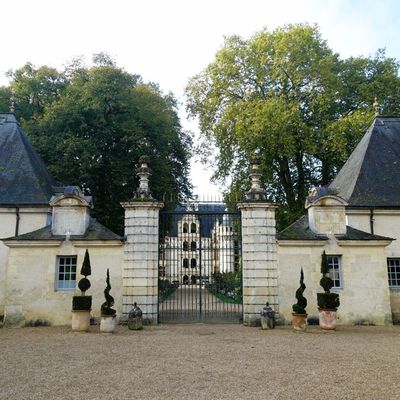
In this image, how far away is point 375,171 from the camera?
1591cm

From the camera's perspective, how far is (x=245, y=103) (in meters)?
22.0

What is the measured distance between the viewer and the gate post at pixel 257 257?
12094 millimetres

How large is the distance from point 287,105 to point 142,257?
12.2 m

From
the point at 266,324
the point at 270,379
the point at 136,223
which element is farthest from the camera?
the point at 136,223

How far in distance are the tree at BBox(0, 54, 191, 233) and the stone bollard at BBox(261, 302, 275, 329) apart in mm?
9946

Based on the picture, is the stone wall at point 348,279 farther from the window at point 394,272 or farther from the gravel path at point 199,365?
the window at point 394,272

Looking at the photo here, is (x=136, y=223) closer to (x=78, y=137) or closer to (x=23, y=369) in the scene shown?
(x=23, y=369)

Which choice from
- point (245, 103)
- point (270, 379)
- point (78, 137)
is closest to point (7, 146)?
point (78, 137)

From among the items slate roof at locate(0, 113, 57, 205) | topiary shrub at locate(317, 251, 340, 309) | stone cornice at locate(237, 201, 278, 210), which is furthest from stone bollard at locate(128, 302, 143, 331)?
slate roof at locate(0, 113, 57, 205)

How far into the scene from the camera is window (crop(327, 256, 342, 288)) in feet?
41.3

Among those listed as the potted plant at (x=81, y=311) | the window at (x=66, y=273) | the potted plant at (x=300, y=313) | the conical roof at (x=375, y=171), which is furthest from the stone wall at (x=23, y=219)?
the conical roof at (x=375, y=171)

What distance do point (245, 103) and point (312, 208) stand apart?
35.0 feet

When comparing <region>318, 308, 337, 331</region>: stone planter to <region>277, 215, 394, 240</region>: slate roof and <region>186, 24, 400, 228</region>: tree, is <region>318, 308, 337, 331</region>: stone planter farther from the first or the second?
<region>186, 24, 400, 228</region>: tree

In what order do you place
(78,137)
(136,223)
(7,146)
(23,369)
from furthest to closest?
(78,137) < (7,146) < (136,223) < (23,369)
